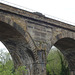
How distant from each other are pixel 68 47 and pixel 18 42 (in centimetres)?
723

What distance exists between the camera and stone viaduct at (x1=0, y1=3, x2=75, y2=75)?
40.7ft

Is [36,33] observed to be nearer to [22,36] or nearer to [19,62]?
[22,36]

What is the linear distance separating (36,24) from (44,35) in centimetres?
119

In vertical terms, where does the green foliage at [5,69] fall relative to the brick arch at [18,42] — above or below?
below

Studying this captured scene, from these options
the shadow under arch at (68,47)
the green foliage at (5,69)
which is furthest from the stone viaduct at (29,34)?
the green foliage at (5,69)

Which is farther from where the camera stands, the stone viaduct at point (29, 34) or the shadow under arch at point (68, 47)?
the shadow under arch at point (68, 47)

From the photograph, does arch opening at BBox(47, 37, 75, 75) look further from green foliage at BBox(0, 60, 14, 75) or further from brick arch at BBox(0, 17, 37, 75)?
green foliage at BBox(0, 60, 14, 75)

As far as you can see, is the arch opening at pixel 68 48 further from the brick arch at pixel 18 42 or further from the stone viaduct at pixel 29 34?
the brick arch at pixel 18 42

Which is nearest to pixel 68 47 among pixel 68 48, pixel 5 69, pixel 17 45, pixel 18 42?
pixel 68 48

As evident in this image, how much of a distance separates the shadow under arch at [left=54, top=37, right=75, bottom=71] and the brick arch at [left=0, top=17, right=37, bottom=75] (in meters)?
4.53

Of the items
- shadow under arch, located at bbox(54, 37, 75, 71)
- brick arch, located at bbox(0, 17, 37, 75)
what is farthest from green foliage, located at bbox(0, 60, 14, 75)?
shadow under arch, located at bbox(54, 37, 75, 71)

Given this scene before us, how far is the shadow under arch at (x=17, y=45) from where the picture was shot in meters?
12.8

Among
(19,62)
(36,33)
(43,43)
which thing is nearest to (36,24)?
(36,33)

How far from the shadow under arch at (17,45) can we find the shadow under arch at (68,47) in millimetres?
4504
